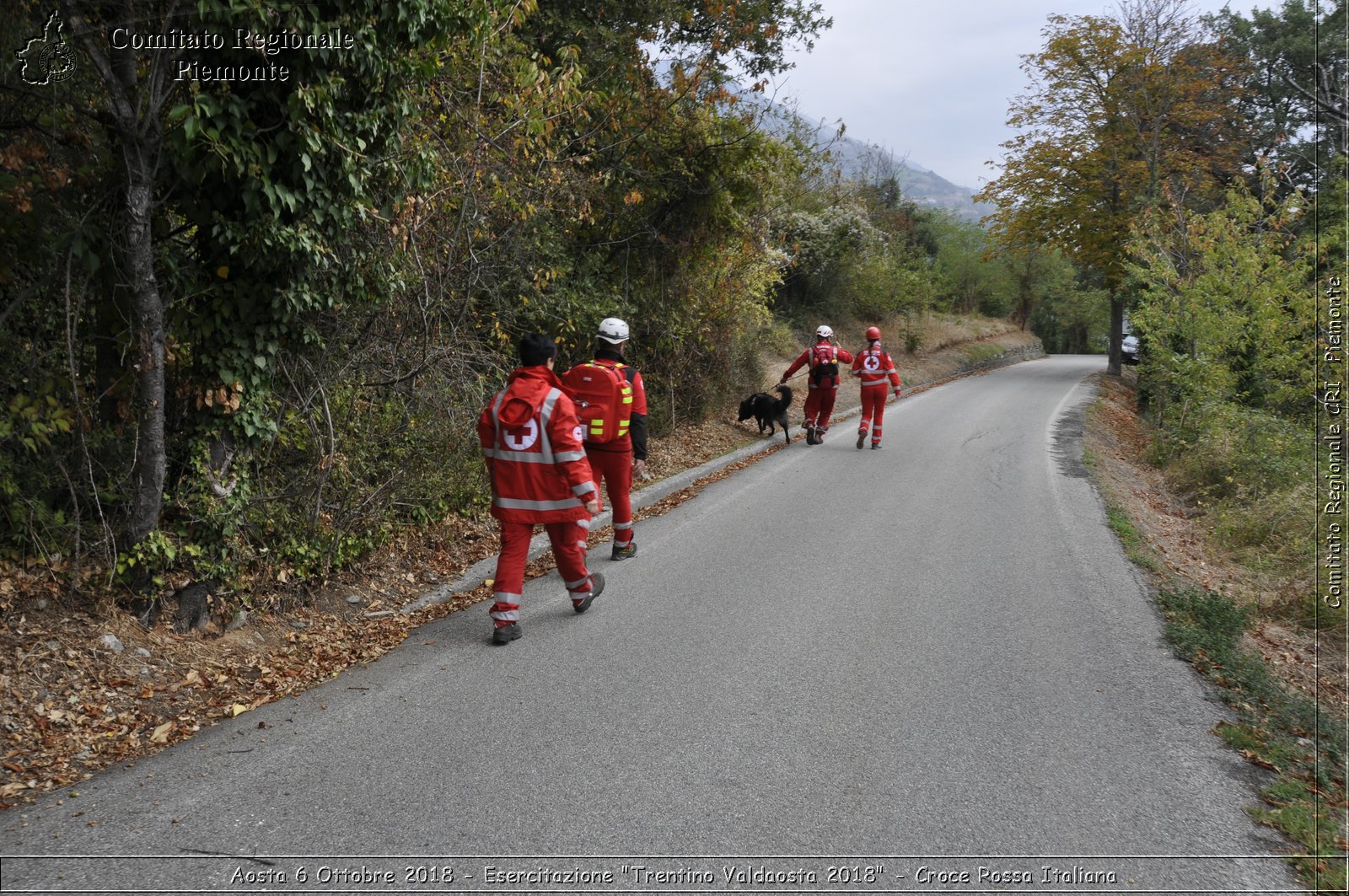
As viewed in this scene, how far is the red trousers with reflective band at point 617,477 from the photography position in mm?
7406

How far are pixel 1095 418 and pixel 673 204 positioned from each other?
1116 cm

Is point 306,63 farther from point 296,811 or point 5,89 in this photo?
point 296,811

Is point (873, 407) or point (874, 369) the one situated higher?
point (874, 369)

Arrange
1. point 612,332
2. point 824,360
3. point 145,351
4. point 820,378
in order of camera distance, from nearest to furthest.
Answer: point 145,351, point 612,332, point 824,360, point 820,378

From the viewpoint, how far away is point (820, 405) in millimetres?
14250

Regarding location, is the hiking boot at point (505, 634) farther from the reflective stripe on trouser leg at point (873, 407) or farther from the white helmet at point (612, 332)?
the reflective stripe on trouser leg at point (873, 407)

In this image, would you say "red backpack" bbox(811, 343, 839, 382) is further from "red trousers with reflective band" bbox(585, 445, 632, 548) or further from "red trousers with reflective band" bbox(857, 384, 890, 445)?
"red trousers with reflective band" bbox(585, 445, 632, 548)

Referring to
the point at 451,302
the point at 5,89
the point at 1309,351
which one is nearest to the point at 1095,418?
the point at 1309,351

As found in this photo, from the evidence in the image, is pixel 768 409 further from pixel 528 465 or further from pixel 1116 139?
pixel 1116 139

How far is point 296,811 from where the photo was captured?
3574 millimetres

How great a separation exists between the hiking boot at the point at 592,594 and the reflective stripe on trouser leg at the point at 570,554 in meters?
0.07

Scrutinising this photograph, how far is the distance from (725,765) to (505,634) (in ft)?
6.80

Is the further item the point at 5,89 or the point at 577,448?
the point at 577,448

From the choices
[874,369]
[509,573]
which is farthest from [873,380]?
[509,573]
